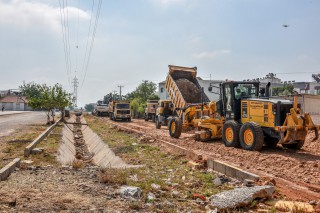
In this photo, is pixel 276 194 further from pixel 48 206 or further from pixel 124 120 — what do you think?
pixel 124 120

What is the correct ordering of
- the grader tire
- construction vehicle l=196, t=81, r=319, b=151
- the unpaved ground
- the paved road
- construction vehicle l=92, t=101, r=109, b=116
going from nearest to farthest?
the unpaved ground < construction vehicle l=196, t=81, r=319, b=151 < the grader tire < the paved road < construction vehicle l=92, t=101, r=109, b=116

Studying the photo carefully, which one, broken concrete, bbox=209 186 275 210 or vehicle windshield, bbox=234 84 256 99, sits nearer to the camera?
Answer: broken concrete, bbox=209 186 275 210

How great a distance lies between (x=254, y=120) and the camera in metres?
12.2

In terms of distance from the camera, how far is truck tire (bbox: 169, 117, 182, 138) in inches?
660

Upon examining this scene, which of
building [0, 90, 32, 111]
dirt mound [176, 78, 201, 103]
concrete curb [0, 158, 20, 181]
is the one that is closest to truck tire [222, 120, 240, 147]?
dirt mound [176, 78, 201, 103]

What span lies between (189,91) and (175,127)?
10.8ft

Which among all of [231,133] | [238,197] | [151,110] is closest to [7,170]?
[238,197]

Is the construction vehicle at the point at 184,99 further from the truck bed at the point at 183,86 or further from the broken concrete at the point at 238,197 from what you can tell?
the broken concrete at the point at 238,197

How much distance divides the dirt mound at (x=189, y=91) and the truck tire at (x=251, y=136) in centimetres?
727

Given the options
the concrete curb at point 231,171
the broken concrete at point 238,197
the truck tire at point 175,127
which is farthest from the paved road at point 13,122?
the broken concrete at point 238,197

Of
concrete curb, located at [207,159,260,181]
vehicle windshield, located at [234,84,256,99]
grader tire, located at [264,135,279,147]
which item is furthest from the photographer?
vehicle windshield, located at [234,84,256,99]

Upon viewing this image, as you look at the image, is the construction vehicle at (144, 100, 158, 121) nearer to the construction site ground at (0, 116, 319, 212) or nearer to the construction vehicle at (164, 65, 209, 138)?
the construction vehicle at (164, 65, 209, 138)

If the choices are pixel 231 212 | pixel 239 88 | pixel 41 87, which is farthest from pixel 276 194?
pixel 41 87

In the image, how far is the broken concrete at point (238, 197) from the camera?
216 inches
